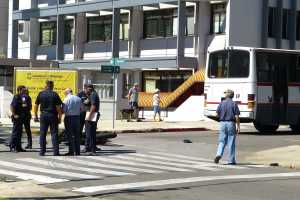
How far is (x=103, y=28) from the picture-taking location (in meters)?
54.3

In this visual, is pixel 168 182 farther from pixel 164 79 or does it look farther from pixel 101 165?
pixel 164 79

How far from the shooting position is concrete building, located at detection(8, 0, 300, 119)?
147ft

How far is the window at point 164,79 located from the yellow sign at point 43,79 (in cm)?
1377

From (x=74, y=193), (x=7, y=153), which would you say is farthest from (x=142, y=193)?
(x=7, y=153)

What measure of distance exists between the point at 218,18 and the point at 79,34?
13977 millimetres

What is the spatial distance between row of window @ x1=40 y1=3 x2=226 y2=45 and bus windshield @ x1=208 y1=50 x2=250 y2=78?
1300 cm

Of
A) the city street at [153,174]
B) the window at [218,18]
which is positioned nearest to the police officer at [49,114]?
the city street at [153,174]

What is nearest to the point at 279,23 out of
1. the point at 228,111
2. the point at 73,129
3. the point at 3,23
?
the point at 3,23

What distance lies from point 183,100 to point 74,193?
1196 inches

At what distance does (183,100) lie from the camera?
43156 millimetres

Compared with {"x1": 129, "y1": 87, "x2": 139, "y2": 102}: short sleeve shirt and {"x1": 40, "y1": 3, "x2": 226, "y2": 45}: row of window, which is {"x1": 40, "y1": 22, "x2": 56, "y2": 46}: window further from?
{"x1": 129, "y1": 87, "x2": 139, "y2": 102}: short sleeve shirt

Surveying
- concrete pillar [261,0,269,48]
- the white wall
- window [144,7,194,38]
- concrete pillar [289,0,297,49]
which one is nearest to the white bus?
the white wall

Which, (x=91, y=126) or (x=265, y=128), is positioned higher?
(x=91, y=126)

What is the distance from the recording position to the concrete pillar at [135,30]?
5069cm
